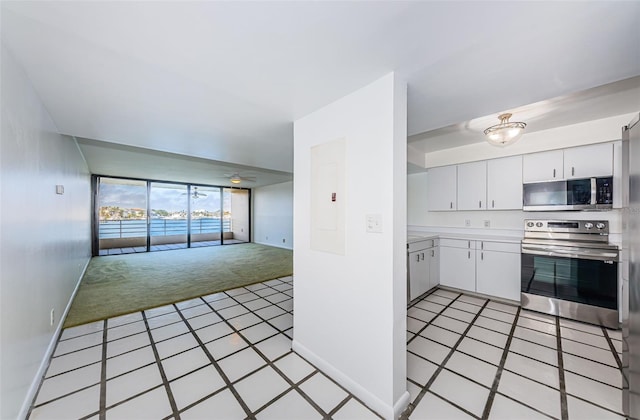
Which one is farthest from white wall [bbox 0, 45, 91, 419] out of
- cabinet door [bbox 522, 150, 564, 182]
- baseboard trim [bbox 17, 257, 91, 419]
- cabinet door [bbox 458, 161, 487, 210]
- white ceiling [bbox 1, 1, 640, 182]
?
cabinet door [bbox 522, 150, 564, 182]

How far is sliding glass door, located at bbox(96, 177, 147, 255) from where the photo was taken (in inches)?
297

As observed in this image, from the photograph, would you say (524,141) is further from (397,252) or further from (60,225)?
(60,225)

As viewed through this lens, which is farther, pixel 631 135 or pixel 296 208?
pixel 296 208

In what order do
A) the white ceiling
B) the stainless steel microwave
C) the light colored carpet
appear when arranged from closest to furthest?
the white ceiling, the stainless steel microwave, the light colored carpet

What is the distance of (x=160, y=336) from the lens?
242cm

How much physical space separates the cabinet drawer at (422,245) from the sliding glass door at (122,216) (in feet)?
26.9

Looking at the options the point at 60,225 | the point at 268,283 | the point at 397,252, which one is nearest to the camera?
the point at 397,252

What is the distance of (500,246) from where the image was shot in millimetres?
3350

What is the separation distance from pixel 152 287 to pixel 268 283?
6.13 ft

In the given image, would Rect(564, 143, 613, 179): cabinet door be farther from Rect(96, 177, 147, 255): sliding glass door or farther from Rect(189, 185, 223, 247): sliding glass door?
Rect(96, 177, 147, 255): sliding glass door

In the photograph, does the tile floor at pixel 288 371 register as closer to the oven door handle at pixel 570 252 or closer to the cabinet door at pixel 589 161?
the oven door handle at pixel 570 252

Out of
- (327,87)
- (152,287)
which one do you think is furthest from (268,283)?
(327,87)

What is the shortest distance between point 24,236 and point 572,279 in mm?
5075

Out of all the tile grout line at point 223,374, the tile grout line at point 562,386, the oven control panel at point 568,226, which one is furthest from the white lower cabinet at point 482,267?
the tile grout line at point 223,374
